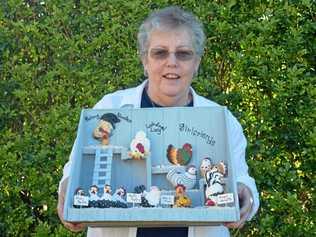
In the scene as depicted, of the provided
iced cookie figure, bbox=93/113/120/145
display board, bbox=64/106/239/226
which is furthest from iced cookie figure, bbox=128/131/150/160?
iced cookie figure, bbox=93/113/120/145

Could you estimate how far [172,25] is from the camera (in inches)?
114

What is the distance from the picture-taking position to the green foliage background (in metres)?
4.09

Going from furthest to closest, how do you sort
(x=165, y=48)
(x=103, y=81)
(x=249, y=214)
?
(x=103, y=81) < (x=165, y=48) < (x=249, y=214)

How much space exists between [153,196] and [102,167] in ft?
0.96

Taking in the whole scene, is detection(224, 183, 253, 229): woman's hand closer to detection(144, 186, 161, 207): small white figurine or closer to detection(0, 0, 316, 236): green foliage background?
detection(144, 186, 161, 207): small white figurine

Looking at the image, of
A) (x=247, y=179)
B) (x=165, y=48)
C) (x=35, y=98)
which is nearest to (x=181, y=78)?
(x=165, y=48)

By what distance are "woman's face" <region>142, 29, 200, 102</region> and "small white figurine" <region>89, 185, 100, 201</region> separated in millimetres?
558

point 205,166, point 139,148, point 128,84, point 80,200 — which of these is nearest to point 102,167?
point 139,148

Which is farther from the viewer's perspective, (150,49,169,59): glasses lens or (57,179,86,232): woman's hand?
(150,49,169,59): glasses lens

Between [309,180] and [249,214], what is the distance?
1.56 metres

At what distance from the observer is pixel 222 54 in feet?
14.3

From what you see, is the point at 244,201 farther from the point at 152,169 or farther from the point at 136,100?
the point at 136,100

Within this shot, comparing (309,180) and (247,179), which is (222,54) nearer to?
(309,180)

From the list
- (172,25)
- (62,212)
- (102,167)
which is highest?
(172,25)
